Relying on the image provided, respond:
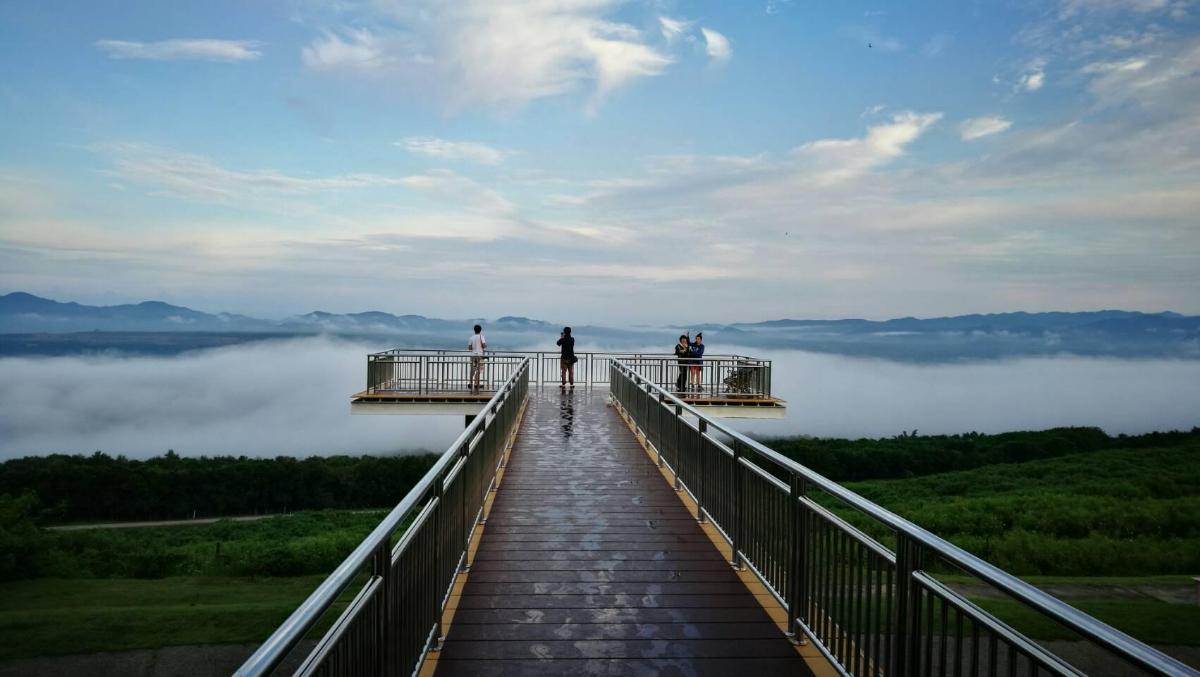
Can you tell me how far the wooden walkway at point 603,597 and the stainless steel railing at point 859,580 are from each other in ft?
1.06

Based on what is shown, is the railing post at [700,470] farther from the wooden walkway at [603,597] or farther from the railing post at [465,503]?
the railing post at [465,503]

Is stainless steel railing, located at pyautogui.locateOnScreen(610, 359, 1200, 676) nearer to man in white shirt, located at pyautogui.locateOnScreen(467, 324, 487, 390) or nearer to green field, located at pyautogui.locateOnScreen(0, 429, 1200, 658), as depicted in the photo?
green field, located at pyautogui.locateOnScreen(0, 429, 1200, 658)

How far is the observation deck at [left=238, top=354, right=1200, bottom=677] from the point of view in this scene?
270cm

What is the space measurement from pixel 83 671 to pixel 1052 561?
96.5ft

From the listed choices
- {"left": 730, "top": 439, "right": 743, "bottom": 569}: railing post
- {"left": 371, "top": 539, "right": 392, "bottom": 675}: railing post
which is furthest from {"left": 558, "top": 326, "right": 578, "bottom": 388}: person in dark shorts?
{"left": 371, "top": 539, "right": 392, "bottom": 675}: railing post

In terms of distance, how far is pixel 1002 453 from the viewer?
240 ft

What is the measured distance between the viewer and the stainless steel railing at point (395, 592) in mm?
2305

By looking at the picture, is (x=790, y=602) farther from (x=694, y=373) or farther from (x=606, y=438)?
(x=694, y=373)

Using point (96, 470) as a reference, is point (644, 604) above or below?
above

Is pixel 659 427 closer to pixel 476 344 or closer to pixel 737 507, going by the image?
pixel 737 507

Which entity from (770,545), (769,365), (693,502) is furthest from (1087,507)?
(770,545)

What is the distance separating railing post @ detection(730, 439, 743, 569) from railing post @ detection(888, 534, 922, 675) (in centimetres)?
259

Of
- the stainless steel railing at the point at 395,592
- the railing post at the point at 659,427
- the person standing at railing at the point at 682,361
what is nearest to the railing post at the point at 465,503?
the stainless steel railing at the point at 395,592

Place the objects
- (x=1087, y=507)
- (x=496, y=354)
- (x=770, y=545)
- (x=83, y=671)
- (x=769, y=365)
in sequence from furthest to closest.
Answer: (x=1087, y=507) < (x=496, y=354) < (x=769, y=365) < (x=83, y=671) < (x=770, y=545)
